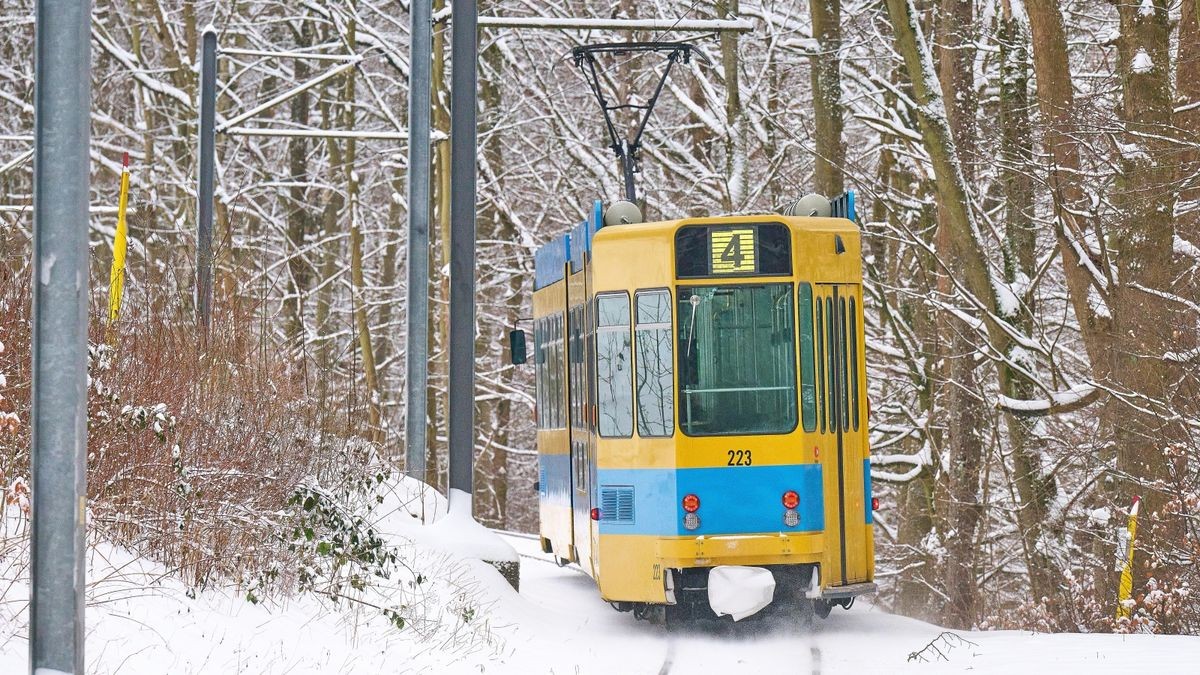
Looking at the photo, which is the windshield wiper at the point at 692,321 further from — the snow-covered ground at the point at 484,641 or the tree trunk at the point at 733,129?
the tree trunk at the point at 733,129

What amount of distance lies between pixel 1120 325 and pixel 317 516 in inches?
283

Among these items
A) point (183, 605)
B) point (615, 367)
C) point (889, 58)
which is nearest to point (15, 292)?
point (183, 605)

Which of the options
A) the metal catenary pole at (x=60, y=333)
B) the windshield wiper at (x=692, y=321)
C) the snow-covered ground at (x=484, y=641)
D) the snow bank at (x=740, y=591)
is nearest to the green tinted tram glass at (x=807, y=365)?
the windshield wiper at (x=692, y=321)

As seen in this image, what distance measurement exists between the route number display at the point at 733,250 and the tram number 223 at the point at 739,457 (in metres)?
1.25

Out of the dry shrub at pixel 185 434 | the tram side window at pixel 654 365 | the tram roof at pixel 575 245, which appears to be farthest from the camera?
the tram roof at pixel 575 245

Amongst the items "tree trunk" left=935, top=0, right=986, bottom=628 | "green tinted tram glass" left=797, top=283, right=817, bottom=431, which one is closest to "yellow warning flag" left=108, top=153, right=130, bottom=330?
"green tinted tram glass" left=797, top=283, right=817, bottom=431

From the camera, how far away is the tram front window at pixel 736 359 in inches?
484

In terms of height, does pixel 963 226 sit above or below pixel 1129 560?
above

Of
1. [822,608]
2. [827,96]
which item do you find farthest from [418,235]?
[827,96]

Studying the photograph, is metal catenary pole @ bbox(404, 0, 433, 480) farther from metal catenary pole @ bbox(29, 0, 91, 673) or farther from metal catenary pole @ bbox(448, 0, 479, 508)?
metal catenary pole @ bbox(29, 0, 91, 673)

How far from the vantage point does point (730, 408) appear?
12383 millimetres

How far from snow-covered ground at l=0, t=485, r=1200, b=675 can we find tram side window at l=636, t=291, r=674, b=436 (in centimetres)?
153

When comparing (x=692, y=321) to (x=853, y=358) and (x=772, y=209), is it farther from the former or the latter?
(x=772, y=209)

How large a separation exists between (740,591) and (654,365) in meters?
1.66
